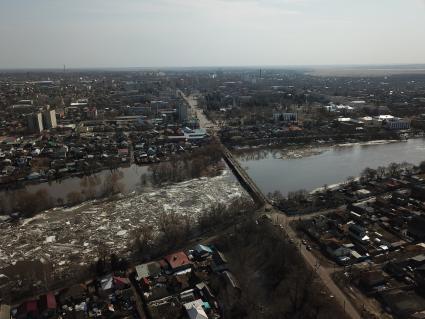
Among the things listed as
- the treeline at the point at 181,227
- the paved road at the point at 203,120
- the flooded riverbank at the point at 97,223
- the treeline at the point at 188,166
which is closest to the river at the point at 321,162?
the treeline at the point at 188,166

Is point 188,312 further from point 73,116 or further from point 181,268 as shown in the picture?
point 73,116

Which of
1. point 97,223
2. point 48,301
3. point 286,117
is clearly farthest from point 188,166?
point 286,117

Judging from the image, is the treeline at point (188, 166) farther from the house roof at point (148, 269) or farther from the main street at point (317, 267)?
the house roof at point (148, 269)

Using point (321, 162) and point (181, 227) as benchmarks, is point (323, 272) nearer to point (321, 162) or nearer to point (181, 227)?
point (181, 227)

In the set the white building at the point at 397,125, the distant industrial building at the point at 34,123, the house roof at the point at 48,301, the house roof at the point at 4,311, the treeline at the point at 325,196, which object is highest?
the distant industrial building at the point at 34,123

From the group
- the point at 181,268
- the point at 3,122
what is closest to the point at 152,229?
the point at 181,268

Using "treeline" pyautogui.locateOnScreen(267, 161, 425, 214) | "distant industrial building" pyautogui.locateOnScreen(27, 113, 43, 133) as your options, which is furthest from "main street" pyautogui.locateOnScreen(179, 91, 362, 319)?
"distant industrial building" pyautogui.locateOnScreen(27, 113, 43, 133)

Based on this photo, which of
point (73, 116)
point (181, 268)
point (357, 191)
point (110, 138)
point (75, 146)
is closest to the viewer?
point (181, 268)
